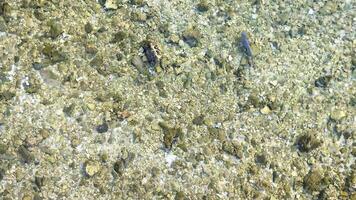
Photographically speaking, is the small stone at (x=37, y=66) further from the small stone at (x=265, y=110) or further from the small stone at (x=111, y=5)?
the small stone at (x=265, y=110)

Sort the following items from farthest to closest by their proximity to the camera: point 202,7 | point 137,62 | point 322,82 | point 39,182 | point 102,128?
point 202,7, point 322,82, point 137,62, point 102,128, point 39,182

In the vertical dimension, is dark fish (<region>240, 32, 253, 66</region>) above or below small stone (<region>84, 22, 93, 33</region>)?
below

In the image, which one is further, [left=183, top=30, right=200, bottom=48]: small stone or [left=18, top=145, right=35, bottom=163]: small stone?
[left=183, top=30, right=200, bottom=48]: small stone

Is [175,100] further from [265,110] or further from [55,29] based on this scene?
[55,29]

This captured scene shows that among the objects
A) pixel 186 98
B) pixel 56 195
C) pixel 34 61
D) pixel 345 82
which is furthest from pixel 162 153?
pixel 345 82

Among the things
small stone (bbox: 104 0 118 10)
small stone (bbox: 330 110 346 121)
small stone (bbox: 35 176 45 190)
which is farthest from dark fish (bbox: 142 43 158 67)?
small stone (bbox: 330 110 346 121)

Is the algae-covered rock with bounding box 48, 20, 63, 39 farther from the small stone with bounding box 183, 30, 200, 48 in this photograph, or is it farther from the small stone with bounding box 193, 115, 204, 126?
the small stone with bounding box 193, 115, 204, 126

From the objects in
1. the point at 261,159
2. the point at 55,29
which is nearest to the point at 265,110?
the point at 261,159

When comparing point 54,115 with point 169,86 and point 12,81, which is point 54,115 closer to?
point 12,81
